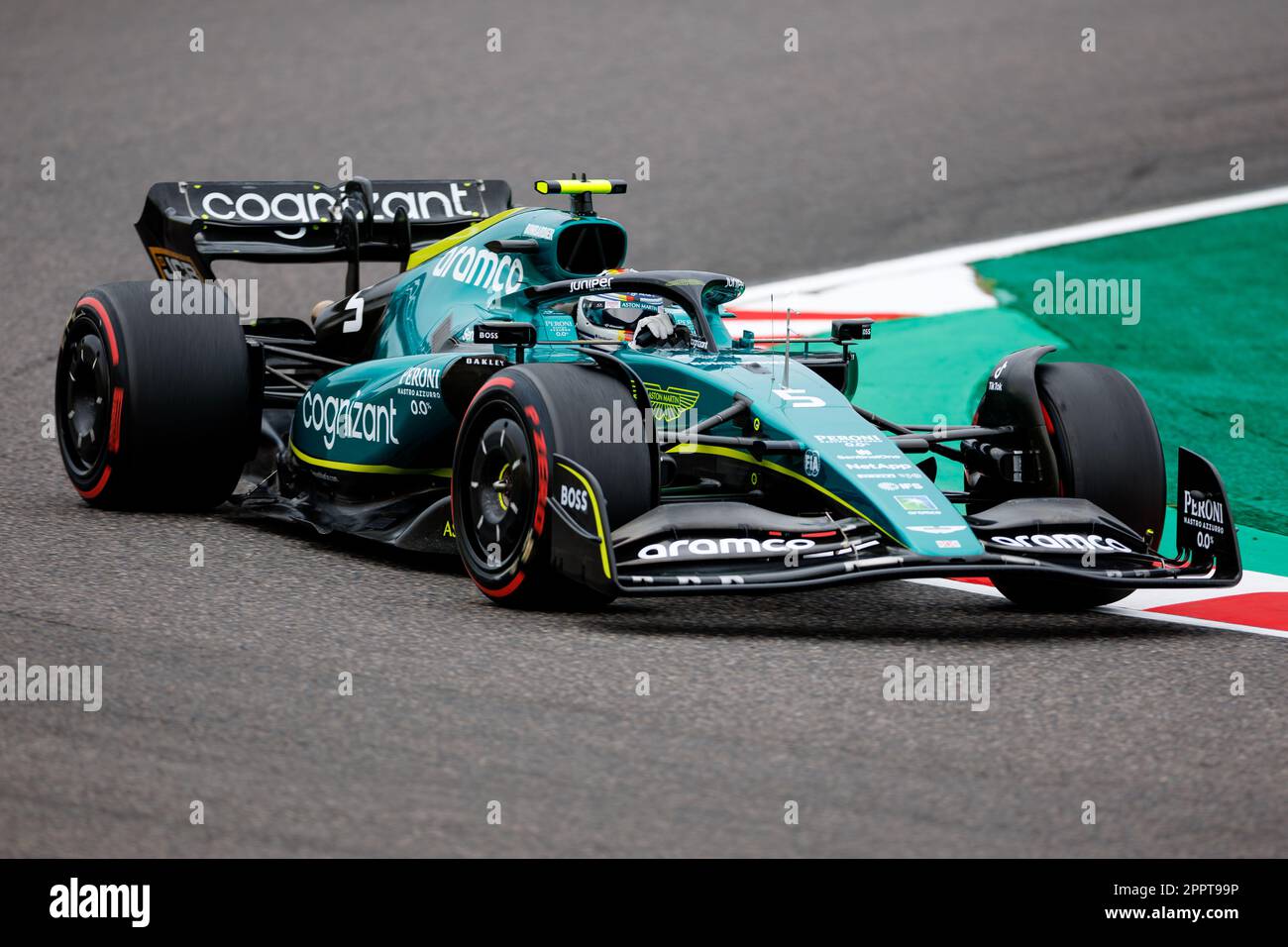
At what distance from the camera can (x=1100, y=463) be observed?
731cm

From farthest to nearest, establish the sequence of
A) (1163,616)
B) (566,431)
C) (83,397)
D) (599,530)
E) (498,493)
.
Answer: (83,397), (1163,616), (498,493), (566,431), (599,530)

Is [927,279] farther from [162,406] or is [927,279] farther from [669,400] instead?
[162,406]

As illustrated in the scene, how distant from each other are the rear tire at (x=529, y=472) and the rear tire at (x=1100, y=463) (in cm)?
161

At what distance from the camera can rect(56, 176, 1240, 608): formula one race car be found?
657 cm

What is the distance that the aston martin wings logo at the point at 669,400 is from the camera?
23.8 feet

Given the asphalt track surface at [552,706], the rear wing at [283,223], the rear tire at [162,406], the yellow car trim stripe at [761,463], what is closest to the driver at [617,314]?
the yellow car trim stripe at [761,463]

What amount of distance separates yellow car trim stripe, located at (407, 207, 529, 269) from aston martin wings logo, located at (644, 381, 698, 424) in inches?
59.8

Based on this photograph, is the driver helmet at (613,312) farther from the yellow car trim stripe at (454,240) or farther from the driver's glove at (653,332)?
the yellow car trim stripe at (454,240)

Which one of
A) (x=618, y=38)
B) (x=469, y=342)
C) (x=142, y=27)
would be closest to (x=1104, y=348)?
(x=469, y=342)

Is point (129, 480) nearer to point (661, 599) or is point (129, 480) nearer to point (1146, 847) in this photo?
point (661, 599)

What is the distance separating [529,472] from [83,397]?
9.88 ft

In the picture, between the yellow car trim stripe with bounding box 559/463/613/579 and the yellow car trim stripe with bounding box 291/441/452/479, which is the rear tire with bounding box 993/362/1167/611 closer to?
the yellow car trim stripe with bounding box 559/463/613/579

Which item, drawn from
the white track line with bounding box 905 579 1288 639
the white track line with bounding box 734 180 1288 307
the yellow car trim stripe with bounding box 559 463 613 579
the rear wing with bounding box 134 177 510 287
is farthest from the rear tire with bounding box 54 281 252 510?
the white track line with bounding box 734 180 1288 307

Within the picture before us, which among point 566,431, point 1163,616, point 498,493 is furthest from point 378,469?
point 1163,616
